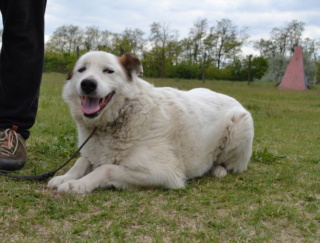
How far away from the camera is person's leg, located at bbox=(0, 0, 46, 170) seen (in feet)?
11.0

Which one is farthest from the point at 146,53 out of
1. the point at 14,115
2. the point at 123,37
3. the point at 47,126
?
the point at 14,115

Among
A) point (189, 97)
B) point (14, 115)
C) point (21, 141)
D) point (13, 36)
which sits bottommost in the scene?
point (21, 141)

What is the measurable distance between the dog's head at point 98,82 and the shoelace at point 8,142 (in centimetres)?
61

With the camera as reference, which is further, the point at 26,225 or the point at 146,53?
the point at 146,53

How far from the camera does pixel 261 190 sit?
11.0 feet

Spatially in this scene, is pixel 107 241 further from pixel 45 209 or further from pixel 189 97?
pixel 189 97

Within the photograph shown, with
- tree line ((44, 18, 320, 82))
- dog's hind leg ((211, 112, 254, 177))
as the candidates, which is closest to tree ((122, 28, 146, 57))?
tree line ((44, 18, 320, 82))

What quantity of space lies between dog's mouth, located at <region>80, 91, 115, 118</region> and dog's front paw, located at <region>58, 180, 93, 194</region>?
612mm

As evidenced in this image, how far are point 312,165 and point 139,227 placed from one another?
3.19 m

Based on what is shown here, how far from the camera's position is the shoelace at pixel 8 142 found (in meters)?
3.40

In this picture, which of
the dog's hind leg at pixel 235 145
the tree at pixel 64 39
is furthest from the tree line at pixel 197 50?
the dog's hind leg at pixel 235 145

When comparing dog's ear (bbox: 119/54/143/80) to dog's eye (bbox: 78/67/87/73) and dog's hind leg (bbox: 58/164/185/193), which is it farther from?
dog's hind leg (bbox: 58/164/185/193)

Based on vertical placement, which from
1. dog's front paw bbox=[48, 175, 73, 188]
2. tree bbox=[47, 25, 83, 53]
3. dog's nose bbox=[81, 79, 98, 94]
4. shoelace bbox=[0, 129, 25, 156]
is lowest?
dog's front paw bbox=[48, 175, 73, 188]

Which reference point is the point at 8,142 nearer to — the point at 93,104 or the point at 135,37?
the point at 93,104
